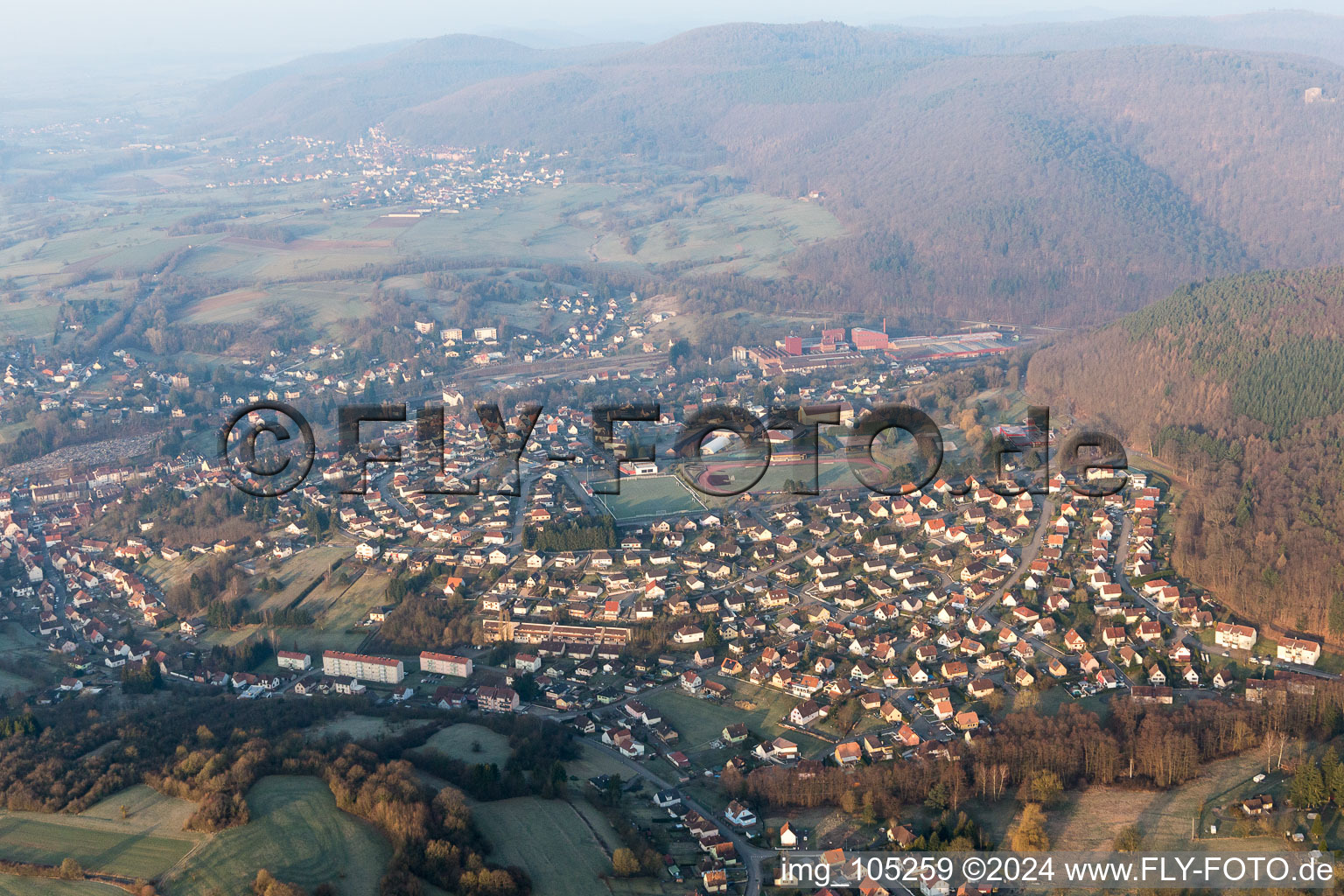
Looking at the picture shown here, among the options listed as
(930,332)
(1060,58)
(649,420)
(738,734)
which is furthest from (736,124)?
(738,734)

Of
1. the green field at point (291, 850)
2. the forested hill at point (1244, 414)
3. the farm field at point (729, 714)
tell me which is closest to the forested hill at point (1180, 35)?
the forested hill at point (1244, 414)

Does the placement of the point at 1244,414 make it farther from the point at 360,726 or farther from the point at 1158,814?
the point at 360,726

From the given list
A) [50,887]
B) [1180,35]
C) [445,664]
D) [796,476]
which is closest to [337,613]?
[445,664]

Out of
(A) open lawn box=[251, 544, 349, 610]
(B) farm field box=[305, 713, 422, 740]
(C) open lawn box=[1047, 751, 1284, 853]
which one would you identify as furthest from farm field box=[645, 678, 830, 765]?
(A) open lawn box=[251, 544, 349, 610]

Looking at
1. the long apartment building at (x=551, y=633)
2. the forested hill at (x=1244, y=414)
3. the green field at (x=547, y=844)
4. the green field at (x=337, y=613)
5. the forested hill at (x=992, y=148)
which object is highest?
the forested hill at (x=992, y=148)

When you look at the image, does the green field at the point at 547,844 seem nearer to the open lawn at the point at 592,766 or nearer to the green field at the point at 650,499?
the open lawn at the point at 592,766
